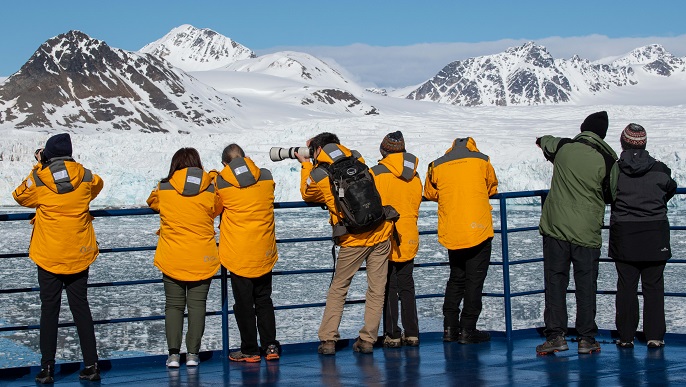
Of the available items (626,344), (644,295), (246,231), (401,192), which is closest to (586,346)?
(626,344)

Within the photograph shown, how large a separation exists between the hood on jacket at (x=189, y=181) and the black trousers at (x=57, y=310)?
0.63 m

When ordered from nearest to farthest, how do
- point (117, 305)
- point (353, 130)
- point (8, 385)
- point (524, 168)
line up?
1. point (8, 385)
2. point (117, 305)
3. point (524, 168)
4. point (353, 130)

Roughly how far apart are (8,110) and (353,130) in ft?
395

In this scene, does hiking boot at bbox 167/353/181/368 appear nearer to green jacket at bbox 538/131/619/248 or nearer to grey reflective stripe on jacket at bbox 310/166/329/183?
grey reflective stripe on jacket at bbox 310/166/329/183

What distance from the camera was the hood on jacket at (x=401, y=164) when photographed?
548cm

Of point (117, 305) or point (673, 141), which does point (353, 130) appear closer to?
point (673, 141)

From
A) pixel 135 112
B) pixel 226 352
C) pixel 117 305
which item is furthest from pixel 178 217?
pixel 135 112

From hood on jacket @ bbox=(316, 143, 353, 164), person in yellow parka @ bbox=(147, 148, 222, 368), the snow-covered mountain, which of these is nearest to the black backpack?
hood on jacket @ bbox=(316, 143, 353, 164)

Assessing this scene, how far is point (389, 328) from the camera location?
18.5 ft

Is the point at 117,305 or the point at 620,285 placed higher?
the point at 620,285

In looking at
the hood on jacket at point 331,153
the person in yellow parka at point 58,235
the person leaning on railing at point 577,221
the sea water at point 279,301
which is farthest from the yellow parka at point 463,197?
the sea water at point 279,301

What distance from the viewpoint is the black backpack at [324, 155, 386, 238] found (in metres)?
5.06

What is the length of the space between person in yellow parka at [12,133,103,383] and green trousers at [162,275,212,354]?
1.43 ft

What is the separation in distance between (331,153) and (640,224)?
172 cm
